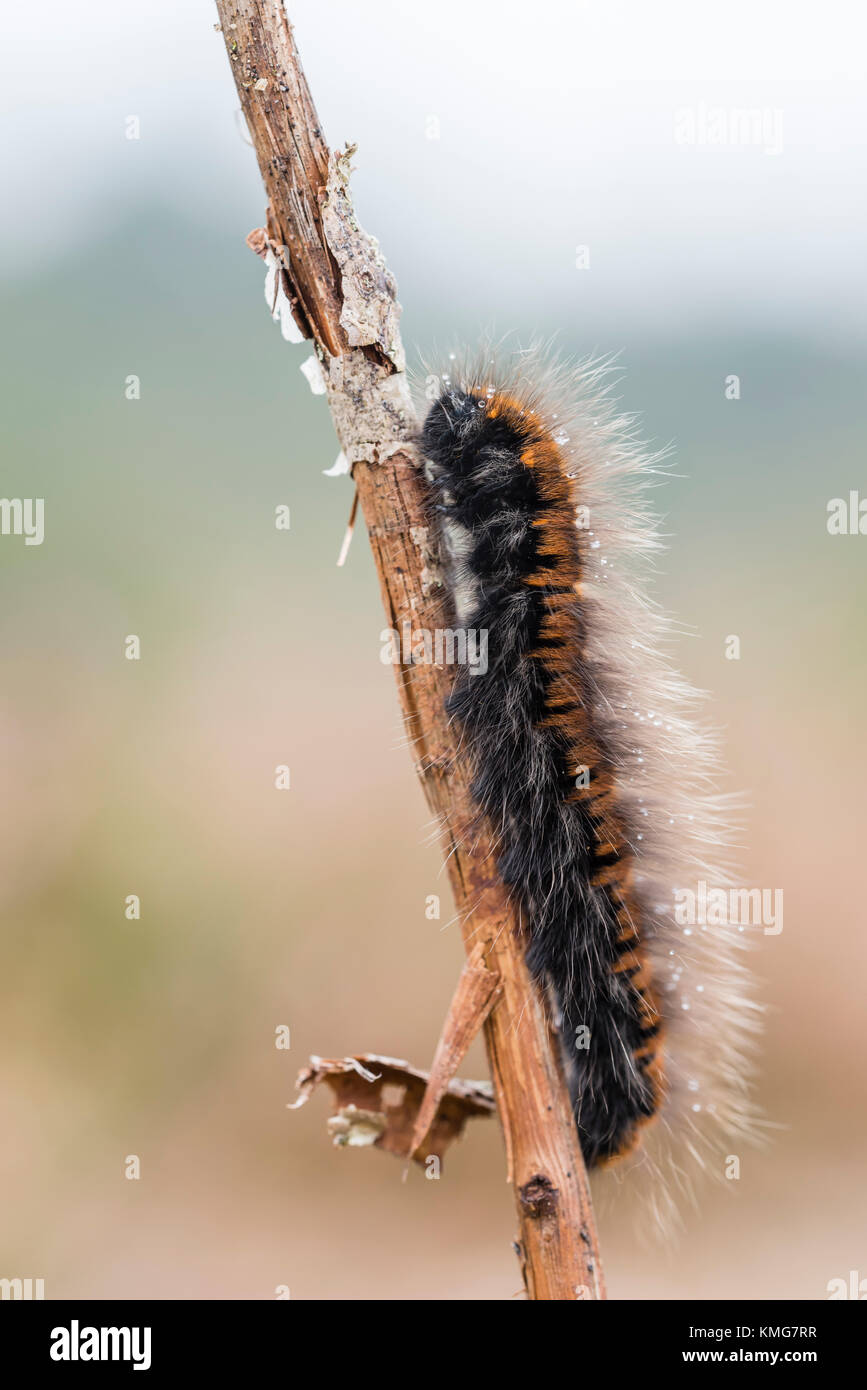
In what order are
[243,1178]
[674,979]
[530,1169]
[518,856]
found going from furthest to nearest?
[243,1178] < [674,979] < [518,856] < [530,1169]

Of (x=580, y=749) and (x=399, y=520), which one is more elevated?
(x=399, y=520)

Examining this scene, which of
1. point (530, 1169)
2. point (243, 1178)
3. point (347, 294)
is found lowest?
point (243, 1178)

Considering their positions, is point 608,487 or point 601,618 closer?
point 601,618

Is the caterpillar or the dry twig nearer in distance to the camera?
the dry twig

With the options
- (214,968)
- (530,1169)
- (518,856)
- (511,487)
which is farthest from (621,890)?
(214,968)

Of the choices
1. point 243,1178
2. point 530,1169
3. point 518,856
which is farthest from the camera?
point 243,1178

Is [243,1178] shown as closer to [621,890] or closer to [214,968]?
[214,968]

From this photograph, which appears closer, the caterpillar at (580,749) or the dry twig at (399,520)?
the dry twig at (399,520)

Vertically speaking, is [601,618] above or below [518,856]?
above
